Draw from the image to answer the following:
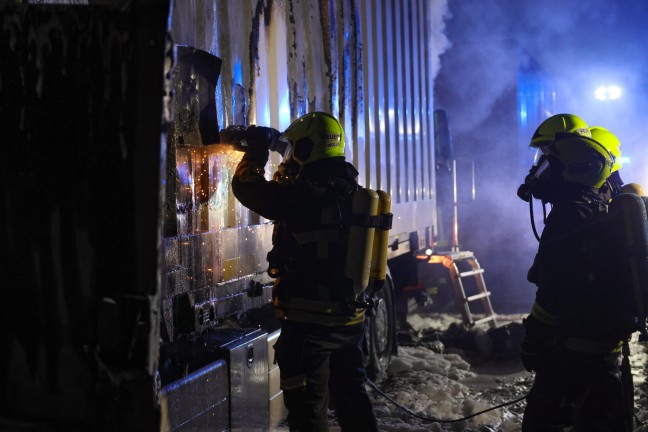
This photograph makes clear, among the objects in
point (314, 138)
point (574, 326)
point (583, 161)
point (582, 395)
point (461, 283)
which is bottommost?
point (461, 283)

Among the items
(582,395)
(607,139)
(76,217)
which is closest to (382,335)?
(607,139)

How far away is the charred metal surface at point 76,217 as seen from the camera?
1.45 meters

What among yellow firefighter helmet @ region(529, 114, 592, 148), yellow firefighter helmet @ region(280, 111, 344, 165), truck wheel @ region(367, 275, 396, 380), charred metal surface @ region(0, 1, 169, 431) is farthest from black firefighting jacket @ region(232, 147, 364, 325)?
truck wheel @ region(367, 275, 396, 380)

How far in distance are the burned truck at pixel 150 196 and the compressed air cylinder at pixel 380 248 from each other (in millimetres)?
684

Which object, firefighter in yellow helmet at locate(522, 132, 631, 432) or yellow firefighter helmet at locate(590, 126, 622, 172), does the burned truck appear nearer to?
firefighter in yellow helmet at locate(522, 132, 631, 432)

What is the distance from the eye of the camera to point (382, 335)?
5766 millimetres

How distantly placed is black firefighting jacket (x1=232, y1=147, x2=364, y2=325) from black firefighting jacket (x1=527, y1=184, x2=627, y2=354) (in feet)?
3.20

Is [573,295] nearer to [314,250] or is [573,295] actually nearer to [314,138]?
[314,250]

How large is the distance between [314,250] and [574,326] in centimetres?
132

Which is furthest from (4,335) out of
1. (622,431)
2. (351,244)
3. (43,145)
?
(622,431)

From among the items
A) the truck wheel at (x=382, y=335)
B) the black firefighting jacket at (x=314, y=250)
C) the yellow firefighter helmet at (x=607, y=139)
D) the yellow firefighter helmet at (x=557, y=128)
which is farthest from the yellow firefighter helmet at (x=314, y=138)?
the truck wheel at (x=382, y=335)

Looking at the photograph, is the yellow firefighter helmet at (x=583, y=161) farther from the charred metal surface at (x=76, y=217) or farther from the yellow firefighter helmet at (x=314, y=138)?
the charred metal surface at (x=76, y=217)

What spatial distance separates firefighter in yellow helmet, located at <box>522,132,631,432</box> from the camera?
3043 millimetres

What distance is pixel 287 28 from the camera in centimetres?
402
